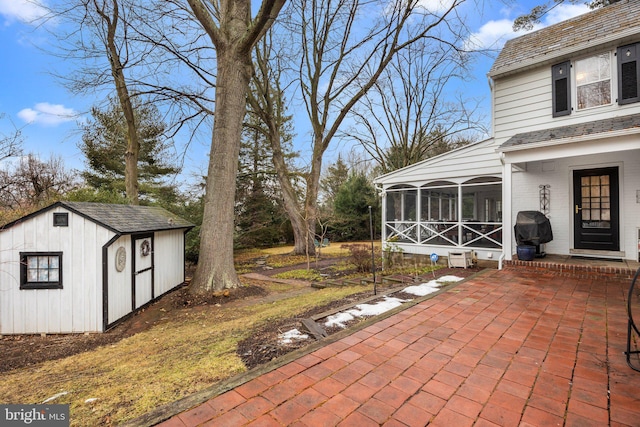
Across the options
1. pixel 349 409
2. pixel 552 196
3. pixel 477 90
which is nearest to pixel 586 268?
pixel 552 196

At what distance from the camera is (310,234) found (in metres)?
14.0

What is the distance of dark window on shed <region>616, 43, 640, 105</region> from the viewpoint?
6406mm

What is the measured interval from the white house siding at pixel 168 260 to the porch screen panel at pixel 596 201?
10.5m

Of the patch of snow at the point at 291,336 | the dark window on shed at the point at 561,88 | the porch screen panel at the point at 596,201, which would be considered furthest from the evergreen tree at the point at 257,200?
the patch of snow at the point at 291,336

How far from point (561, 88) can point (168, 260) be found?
11046 mm

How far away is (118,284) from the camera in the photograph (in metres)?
5.66

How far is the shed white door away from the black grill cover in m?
8.67

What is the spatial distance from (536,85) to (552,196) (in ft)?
9.73

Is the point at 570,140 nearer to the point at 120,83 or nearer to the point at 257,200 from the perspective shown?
the point at 120,83

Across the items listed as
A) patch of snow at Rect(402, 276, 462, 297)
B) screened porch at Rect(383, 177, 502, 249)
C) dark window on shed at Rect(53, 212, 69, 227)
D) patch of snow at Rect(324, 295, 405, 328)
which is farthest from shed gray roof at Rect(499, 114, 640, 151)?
dark window on shed at Rect(53, 212, 69, 227)

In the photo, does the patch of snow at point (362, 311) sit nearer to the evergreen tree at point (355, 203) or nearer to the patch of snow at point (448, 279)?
the patch of snow at point (448, 279)

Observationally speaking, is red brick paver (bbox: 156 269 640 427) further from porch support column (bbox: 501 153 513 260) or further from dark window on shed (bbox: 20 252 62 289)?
dark window on shed (bbox: 20 252 62 289)

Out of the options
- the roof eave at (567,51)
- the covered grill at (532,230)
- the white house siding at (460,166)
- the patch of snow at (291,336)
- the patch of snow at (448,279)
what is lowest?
the patch of snow at (291,336)

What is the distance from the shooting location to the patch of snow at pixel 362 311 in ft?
11.9
